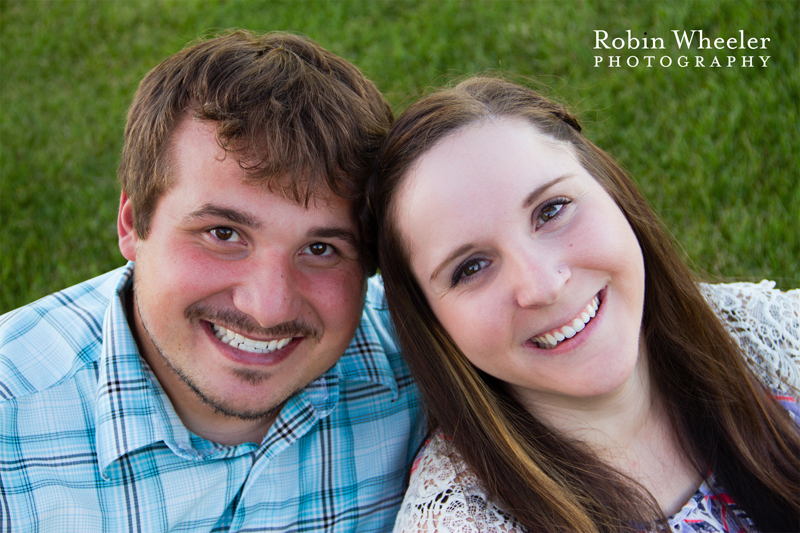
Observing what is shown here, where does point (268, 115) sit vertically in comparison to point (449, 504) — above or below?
above

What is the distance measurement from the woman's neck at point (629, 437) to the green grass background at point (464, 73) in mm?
1208

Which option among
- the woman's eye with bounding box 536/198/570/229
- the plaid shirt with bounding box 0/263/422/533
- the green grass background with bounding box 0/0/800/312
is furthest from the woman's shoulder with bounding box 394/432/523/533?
the green grass background with bounding box 0/0/800/312

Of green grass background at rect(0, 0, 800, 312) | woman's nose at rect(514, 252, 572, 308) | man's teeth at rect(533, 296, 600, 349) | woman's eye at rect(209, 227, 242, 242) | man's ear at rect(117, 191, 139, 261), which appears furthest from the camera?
green grass background at rect(0, 0, 800, 312)

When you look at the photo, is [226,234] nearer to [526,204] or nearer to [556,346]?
[526,204]

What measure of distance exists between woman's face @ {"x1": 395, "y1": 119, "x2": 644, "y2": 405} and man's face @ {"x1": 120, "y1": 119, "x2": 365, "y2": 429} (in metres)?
0.33

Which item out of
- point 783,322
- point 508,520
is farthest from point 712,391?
point 508,520

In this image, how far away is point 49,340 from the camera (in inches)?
92.7

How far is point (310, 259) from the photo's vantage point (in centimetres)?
222

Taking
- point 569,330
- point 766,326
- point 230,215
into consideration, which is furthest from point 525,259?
point 766,326

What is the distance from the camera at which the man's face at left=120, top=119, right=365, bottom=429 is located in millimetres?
2059

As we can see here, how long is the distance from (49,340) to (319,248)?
110cm

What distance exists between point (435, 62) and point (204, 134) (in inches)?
123

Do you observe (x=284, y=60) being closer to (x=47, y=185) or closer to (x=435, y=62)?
(x=435, y=62)

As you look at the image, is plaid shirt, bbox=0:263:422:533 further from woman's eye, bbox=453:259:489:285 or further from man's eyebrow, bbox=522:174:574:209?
man's eyebrow, bbox=522:174:574:209
